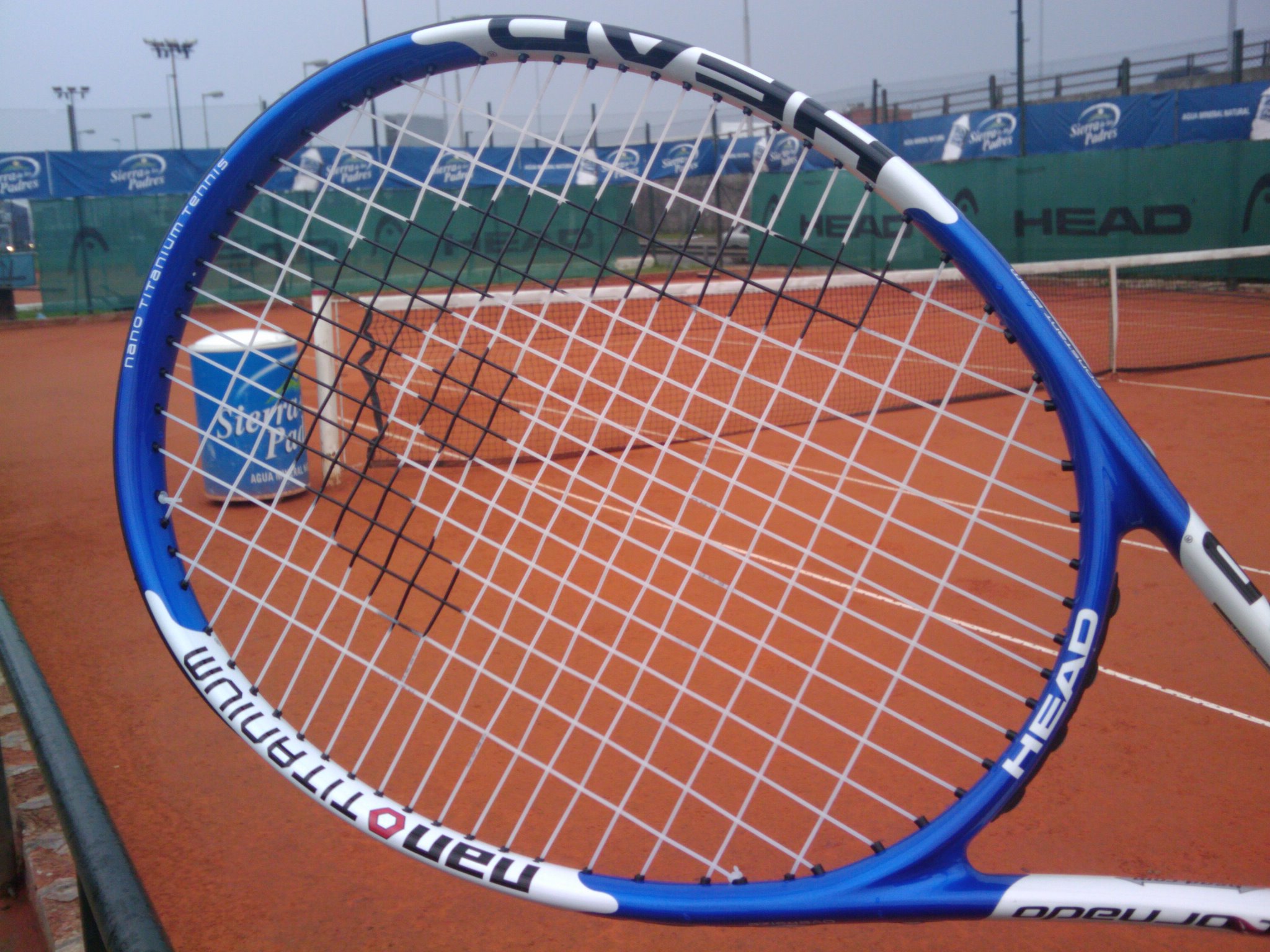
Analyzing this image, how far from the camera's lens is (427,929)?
7.80ft

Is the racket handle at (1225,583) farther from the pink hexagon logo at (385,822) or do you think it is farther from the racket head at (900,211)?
the pink hexagon logo at (385,822)

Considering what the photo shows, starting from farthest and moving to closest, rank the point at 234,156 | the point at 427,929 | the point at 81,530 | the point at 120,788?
the point at 81,530
the point at 120,788
the point at 427,929
the point at 234,156

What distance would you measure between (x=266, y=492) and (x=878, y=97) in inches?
816

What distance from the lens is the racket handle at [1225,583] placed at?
1.54 meters

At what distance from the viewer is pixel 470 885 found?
256cm

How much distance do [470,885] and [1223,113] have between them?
57.4 feet

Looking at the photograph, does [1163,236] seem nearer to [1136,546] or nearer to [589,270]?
[589,270]

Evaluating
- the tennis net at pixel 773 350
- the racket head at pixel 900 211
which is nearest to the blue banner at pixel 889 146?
the tennis net at pixel 773 350

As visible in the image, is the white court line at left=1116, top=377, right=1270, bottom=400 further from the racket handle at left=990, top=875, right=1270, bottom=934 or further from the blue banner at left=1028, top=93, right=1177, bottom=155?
the blue banner at left=1028, top=93, right=1177, bottom=155

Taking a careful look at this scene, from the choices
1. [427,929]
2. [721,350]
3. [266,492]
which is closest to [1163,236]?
[721,350]

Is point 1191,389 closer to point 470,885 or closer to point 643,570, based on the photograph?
point 643,570

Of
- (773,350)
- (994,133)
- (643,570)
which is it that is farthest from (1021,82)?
(643,570)

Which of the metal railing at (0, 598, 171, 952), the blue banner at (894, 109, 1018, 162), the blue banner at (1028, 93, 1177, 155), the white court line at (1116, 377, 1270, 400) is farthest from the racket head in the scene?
the blue banner at (894, 109, 1018, 162)

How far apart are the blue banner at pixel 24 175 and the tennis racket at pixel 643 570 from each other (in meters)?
17.4
